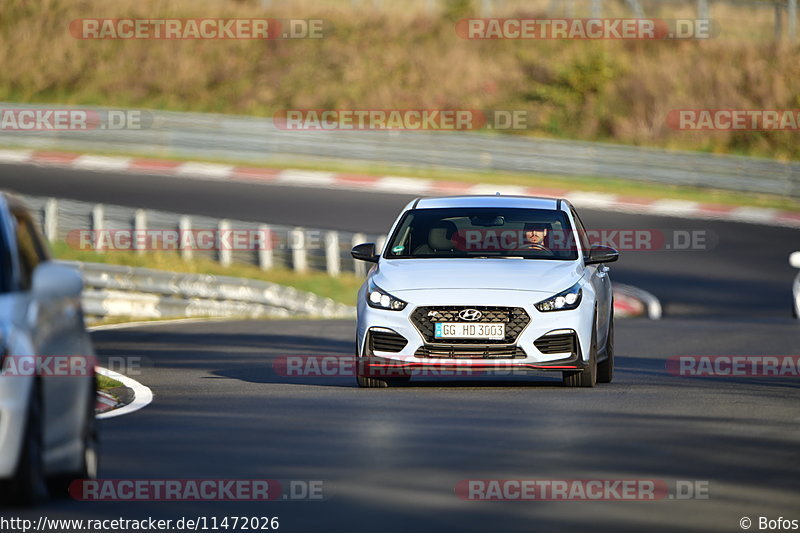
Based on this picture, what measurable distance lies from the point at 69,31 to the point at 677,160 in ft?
94.3

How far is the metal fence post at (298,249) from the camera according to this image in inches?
1227

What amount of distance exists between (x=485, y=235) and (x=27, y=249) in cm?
686

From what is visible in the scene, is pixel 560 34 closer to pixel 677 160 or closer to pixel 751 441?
pixel 677 160

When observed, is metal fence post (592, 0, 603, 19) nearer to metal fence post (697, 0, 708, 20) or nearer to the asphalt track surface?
metal fence post (697, 0, 708, 20)

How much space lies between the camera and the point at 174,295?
26.8 m

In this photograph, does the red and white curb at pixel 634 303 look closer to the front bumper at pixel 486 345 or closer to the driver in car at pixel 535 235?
the driver in car at pixel 535 235

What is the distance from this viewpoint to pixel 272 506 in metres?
8.03

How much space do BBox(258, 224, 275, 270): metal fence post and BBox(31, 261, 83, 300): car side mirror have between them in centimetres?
2301

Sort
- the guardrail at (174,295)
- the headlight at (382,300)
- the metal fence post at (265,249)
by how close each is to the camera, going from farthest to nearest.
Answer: the metal fence post at (265,249) → the guardrail at (174,295) → the headlight at (382,300)

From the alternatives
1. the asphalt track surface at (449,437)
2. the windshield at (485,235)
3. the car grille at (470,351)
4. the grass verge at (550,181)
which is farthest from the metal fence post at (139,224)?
the car grille at (470,351)

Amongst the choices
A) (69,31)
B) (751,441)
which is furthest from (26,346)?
(69,31)

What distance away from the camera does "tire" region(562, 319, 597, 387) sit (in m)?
13.6

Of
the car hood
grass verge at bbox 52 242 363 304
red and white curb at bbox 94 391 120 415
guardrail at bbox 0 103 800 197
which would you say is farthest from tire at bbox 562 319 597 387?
guardrail at bbox 0 103 800 197

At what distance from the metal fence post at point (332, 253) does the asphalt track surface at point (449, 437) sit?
33.7 feet
